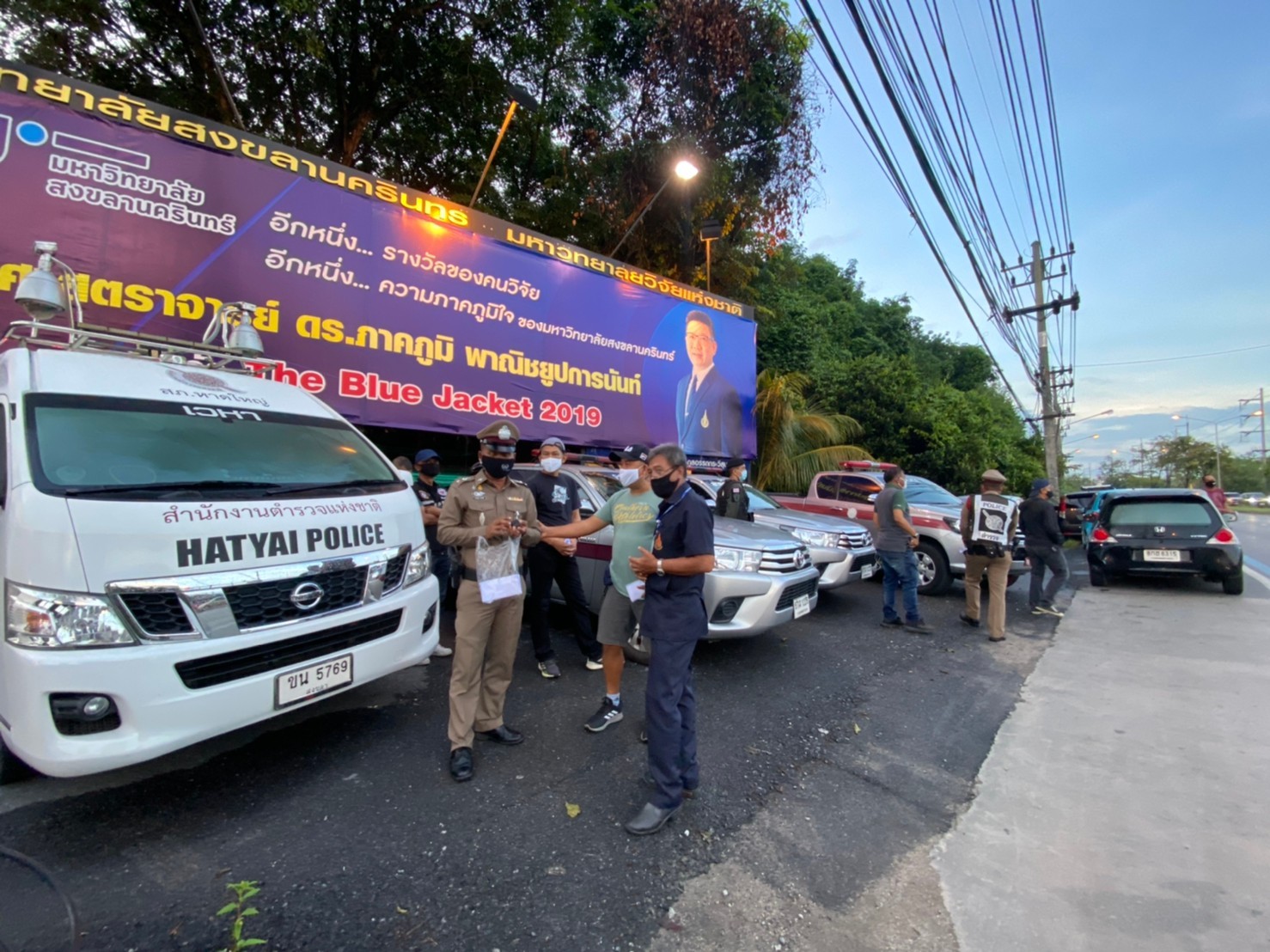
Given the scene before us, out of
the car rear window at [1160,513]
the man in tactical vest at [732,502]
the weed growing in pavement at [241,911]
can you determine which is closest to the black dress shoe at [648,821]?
the weed growing in pavement at [241,911]

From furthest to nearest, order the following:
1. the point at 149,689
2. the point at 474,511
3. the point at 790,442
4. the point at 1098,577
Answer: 1. the point at 790,442
2. the point at 1098,577
3. the point at 474,511
4. the point at 149,689

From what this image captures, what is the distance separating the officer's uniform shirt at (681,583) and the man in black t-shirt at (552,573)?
1713 millimetres

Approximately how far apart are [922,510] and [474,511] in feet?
20.3

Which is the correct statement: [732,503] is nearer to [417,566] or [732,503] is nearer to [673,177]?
[417,566]

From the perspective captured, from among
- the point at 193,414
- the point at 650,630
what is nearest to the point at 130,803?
the point at 193,414

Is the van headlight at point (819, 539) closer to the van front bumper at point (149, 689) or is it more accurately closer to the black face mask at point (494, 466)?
the black face mask at point (494, 466)

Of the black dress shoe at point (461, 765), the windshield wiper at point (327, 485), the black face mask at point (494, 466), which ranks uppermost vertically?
the black face mask at point (494, 466)

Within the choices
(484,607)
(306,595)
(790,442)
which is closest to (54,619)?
(306,595)

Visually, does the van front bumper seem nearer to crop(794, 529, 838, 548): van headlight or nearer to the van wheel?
the van wheel

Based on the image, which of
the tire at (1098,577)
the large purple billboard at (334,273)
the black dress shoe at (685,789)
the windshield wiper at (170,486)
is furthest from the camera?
the tire at (1098,577)

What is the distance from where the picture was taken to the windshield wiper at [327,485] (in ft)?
9.85

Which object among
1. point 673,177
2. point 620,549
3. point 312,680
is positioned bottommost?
point 312,680

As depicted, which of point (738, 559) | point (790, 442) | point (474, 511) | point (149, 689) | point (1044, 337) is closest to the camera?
point (149, 689)

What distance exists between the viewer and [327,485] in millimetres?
3258
